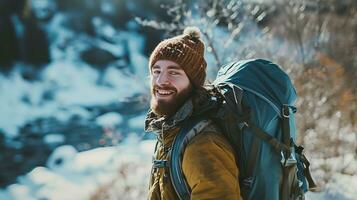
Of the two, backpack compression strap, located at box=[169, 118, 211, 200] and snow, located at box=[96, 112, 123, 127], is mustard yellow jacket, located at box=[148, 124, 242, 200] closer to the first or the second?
backpack compression strap, located at box=[169, 118, 211, 200]

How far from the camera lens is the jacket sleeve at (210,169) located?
1.74 metres

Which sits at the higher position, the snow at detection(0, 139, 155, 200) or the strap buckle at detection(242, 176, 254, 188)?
the snow at detection(0, 139, 155, 200)

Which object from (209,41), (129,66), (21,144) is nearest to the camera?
(209,41)

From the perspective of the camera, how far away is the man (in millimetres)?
1756

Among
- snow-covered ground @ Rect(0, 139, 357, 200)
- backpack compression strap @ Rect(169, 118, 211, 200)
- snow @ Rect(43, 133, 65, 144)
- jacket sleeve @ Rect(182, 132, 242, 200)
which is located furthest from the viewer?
snow @ Rect(43, 133, 65, 144)

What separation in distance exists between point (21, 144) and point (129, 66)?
22.0ft

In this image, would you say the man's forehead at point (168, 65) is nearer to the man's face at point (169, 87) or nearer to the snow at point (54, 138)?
the man's face at point (169, 87)

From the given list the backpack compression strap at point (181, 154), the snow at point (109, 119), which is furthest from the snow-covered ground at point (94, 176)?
the backpack compression strap at point (181, 154)

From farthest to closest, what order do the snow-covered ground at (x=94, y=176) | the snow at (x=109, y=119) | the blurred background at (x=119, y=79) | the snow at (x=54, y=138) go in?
the snow at (x=109, y=119) < the snow at (x=54, y=138) < the blurred background at (x=119, y=79) < the snow-covered ground at (x=94, y=176)

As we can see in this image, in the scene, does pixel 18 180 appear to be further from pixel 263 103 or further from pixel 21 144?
pixel 263 103

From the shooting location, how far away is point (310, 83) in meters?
9.62

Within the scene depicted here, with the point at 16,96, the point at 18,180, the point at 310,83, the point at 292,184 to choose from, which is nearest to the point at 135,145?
the point at 18,180

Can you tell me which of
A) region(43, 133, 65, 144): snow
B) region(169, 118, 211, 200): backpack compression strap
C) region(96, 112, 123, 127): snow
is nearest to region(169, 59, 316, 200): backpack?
region(169, 118, 211, 200): backpack compression strap

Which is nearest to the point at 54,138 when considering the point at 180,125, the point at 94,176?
the point at 94,176
